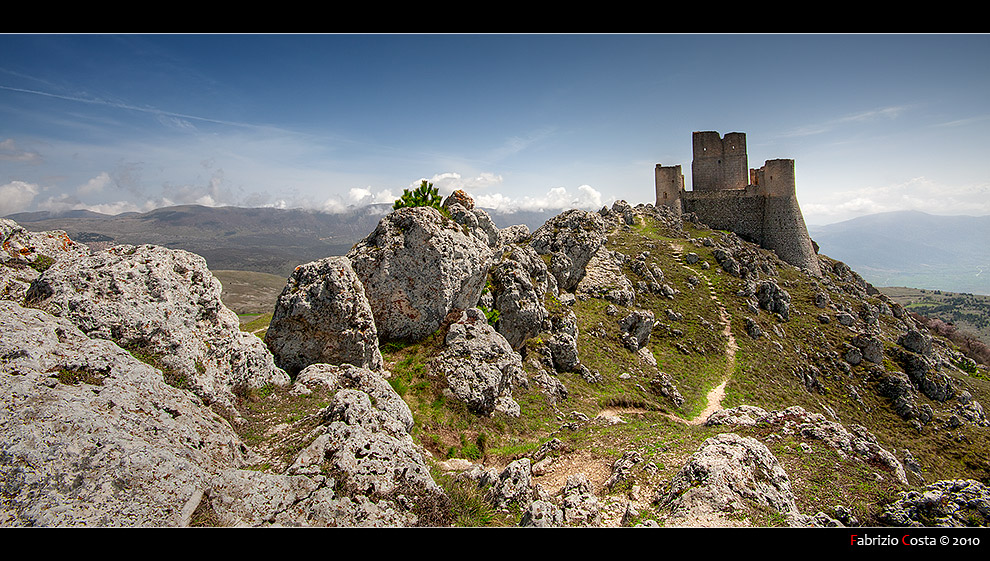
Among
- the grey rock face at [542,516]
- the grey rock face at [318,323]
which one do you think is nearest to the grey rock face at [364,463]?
the grey rock face at [542,516]

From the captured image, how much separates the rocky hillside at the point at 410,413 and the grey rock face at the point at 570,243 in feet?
14.8

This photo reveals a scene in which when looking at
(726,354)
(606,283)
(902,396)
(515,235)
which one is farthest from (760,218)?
(515,235)

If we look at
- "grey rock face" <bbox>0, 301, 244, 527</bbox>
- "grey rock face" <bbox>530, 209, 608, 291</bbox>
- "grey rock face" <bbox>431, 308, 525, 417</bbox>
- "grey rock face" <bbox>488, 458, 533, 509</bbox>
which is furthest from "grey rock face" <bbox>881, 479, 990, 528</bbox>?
"grey rock face" <bbox>530, 209, 608, 291</bbox>

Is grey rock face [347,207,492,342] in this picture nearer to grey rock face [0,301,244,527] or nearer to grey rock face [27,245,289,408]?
grey rock face [27,245,289,408]

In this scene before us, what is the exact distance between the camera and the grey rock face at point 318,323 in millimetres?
16109

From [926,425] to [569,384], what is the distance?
28460 millimetres

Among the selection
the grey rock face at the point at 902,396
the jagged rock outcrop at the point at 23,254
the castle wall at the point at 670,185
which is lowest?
the grey rock face at the point at 902,396

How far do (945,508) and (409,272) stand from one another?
62.4 feet

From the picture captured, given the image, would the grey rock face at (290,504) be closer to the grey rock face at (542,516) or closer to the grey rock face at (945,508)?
the grey rock face at (542,516)

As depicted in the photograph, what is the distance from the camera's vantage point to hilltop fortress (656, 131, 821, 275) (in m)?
57.7

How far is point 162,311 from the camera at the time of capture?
10992 millimetres

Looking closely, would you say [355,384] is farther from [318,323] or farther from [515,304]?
[515,304]
